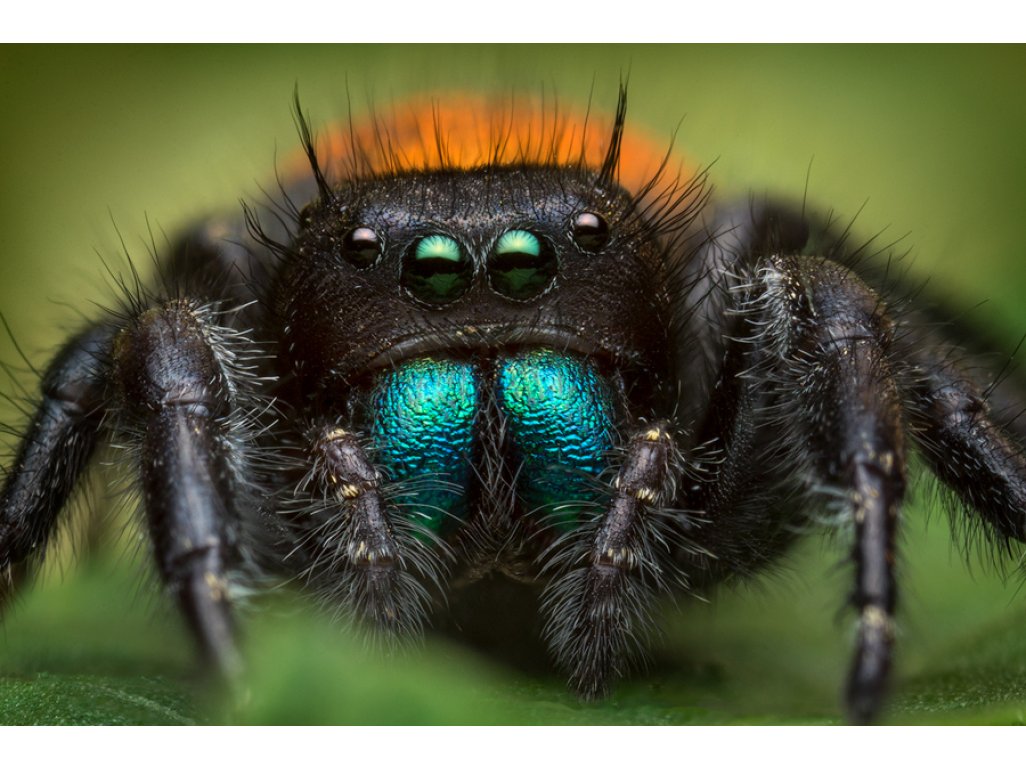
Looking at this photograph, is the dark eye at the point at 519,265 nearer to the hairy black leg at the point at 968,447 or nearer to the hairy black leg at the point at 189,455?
the hairy black leg at the point at 189,455

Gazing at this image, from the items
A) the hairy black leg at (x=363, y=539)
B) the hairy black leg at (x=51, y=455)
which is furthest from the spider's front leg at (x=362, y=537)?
the hairy black leg at (x=51, y=455)

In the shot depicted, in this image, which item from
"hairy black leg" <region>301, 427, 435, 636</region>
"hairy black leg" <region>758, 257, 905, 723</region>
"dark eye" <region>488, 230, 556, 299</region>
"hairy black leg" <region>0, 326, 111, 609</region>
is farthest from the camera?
"hairy black leg" <region>0, 326, 111, 609</region>

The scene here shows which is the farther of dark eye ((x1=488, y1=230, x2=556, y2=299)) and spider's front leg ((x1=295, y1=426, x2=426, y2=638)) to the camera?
dark eye ((x1=488, y1=230, x2=556, y2=299))

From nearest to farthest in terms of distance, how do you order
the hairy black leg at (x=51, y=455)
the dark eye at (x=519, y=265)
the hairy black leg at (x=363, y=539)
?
the hairy black leg at (x=363, y=539), the dark eye at (x=519, y=265), the hairy black leg at (x=51, y=455)

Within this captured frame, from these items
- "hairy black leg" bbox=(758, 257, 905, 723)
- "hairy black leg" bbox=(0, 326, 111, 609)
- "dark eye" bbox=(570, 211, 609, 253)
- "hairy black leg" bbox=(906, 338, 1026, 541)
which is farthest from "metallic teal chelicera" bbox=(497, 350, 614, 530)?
"hairy black leg" bbox=(0, 326, 111, 609)

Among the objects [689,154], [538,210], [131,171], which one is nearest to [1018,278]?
[689,154]

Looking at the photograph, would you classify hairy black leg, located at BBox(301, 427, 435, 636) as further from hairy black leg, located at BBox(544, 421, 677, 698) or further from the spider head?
hairy black leg, located at BBox(544, 421, 677, 698)
